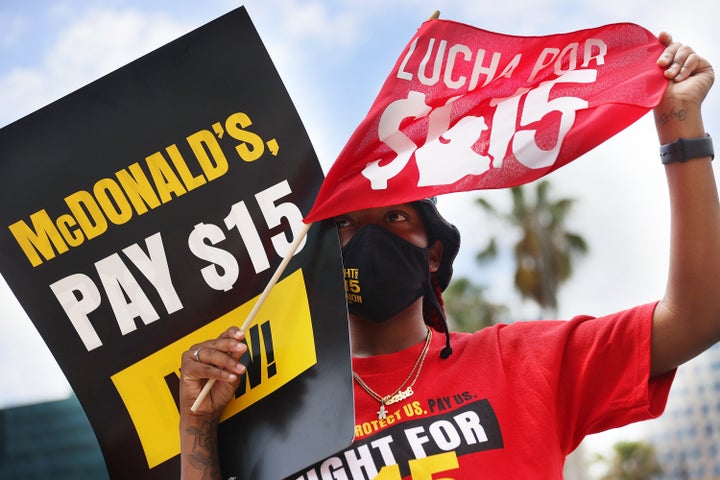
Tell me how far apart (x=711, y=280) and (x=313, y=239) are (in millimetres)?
1367

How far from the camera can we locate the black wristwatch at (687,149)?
8.75 feet

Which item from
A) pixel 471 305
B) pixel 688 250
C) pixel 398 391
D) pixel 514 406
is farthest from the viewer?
pixel 471 305

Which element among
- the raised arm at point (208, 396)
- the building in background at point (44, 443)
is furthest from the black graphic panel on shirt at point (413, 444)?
the building in background at point (44, 443)

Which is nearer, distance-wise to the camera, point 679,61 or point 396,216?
point 679,61

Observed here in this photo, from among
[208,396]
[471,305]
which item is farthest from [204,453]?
[471,305]

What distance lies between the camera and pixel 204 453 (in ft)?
9.50

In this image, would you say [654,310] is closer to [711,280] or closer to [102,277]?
[711,280]

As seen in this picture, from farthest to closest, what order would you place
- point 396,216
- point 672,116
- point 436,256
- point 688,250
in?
point 436,256, point 396,216, point 672,116, point 688,250

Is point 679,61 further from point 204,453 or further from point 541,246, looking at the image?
point 541,246

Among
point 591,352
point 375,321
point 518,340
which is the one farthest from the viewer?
point 375,321

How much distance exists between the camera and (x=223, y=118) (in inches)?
124

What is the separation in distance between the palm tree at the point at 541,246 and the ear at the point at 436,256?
2438cm

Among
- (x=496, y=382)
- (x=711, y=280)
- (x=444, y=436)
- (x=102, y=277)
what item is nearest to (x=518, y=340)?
(x=496, y=382)

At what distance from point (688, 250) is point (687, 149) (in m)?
0.32
